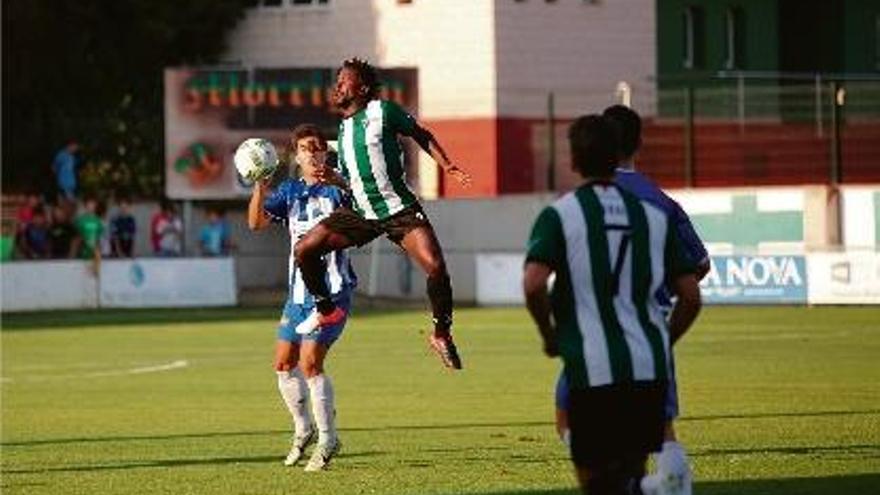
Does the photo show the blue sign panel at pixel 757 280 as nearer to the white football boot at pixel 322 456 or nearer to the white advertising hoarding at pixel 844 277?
the white advertising hoarding at pixel 844 277

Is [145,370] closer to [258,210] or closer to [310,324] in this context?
[258,210]

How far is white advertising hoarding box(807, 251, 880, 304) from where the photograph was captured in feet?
125

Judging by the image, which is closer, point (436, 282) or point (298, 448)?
point (436, 282)

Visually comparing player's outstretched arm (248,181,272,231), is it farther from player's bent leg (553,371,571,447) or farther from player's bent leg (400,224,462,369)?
player's bent leg (553,371,571,447)

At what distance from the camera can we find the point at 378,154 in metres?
16.9

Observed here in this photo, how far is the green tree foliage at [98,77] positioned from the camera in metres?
57.5

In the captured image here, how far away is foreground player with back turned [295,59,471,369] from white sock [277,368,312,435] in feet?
3.13

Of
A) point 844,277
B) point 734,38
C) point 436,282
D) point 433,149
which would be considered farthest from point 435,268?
point 734,38

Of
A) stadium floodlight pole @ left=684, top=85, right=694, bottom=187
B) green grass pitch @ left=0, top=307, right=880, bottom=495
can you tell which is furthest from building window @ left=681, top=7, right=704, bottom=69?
green grass pitch @ left=0, top=307, right=880, bottom=495

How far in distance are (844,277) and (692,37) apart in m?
24.1

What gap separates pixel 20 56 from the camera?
2282 inches

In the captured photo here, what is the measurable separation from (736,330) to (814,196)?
6.85 meters

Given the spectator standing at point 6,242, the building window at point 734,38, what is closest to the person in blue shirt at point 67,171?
the spectator standing at point 6,242

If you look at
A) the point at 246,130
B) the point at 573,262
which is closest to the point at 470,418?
the point at 573,262
